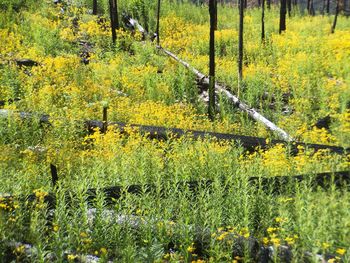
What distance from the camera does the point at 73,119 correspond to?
30.3 ft

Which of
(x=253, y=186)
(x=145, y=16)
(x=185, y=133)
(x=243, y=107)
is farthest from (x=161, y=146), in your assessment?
(x=145, y=16)

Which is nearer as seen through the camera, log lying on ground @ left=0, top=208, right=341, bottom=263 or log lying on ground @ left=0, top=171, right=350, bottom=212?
log lying on ground @ left=0, top=208, right=341, bottom=263

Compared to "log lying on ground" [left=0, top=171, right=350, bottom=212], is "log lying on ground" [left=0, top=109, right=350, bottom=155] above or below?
below

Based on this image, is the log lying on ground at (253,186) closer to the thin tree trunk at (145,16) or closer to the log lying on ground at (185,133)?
the log lying on ground at (185,133)

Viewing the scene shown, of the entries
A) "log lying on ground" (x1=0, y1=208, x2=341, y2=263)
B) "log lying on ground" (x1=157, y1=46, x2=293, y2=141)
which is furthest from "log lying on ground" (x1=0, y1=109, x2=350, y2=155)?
"log lying on ground" (x1=0, y1=208, x2=341, y2=263)

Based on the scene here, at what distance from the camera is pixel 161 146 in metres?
8.23

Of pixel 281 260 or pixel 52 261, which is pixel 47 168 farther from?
pixel 281 260

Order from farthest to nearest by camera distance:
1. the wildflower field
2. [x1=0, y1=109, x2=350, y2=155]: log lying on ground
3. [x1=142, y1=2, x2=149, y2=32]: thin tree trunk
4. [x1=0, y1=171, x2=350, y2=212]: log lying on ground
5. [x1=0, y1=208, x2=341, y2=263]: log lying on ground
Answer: [x1=142, y1=2, x2=149, y2=32]: thin tree trunk → [x1=0, y1=109, x2=350, y2=155]: log lying on ground → [x1=0, y1=171, x2=350, y2=212]: log lying on ground → the wildflower field → [x1=0, y1=208, x2=341, y2=263]: log lying on ground

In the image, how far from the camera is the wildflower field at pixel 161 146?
4.51 meters

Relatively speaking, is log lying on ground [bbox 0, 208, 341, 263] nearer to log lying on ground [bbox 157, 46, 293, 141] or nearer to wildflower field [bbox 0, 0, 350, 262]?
wildflower field [bbox 0, 0, 350, 262]

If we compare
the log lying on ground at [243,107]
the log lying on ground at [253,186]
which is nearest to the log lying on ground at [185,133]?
the log lying on ground at [243,107]

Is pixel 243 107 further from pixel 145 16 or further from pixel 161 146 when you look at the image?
pixel 145 16

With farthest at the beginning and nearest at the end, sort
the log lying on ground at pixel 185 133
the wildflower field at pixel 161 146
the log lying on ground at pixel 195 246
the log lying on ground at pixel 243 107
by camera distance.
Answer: the log lying on ground at pixel 243 107, the log lying on ground at pixel 185 133, the wildflower field at pixel 161 146, the log lying on ground at pixel 195 246

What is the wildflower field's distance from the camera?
178 inches
